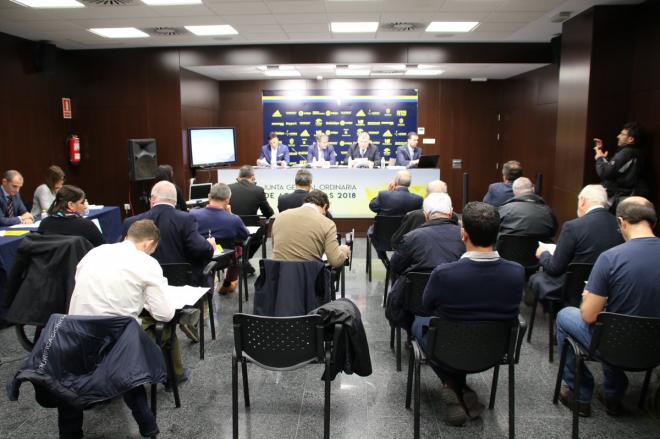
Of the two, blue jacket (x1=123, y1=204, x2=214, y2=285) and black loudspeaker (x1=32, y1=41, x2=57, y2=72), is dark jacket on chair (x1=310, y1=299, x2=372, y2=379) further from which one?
black loudspeaker (x1=32, y1=41, x2=57, y2=72)

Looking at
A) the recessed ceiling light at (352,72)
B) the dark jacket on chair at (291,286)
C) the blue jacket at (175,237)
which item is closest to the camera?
the dark jacket on chair at (291,286)

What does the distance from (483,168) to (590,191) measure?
8.22 meters

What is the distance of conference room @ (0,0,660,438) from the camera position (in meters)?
3.27

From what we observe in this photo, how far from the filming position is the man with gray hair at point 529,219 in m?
4.66

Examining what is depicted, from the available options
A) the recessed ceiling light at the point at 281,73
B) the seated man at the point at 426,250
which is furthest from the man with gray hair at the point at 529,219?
the recessed ceiling light at the point at 281,73

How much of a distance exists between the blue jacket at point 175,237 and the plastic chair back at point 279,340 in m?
1.41

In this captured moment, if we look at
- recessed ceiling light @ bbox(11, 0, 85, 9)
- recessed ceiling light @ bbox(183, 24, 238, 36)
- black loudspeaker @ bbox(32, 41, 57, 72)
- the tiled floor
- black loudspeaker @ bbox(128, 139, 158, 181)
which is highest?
recessed ceiling light @ bbox(183, 24, 238, 36)

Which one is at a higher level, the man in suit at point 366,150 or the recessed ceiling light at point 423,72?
the recessed ceiling light at point 423,72

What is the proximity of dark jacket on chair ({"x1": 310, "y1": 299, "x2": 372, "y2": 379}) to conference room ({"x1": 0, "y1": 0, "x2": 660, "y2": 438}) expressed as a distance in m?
0.08

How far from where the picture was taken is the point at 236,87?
38.3 feet

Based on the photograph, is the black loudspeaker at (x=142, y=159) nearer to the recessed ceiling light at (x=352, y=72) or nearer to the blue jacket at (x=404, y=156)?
the recessed ceiling light at (x=352, y=72)

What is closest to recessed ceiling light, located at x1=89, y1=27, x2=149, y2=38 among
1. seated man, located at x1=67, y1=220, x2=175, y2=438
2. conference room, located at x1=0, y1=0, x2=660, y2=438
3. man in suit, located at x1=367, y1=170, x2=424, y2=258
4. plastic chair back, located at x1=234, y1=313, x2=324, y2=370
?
conference room, located at x1=0, y1=0, x2=660, y2=438

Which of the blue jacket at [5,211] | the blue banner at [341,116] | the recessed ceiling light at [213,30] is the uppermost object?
the recessed ceiling light at [213,30]

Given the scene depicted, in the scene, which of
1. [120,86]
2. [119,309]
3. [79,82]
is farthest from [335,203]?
[119,309]
